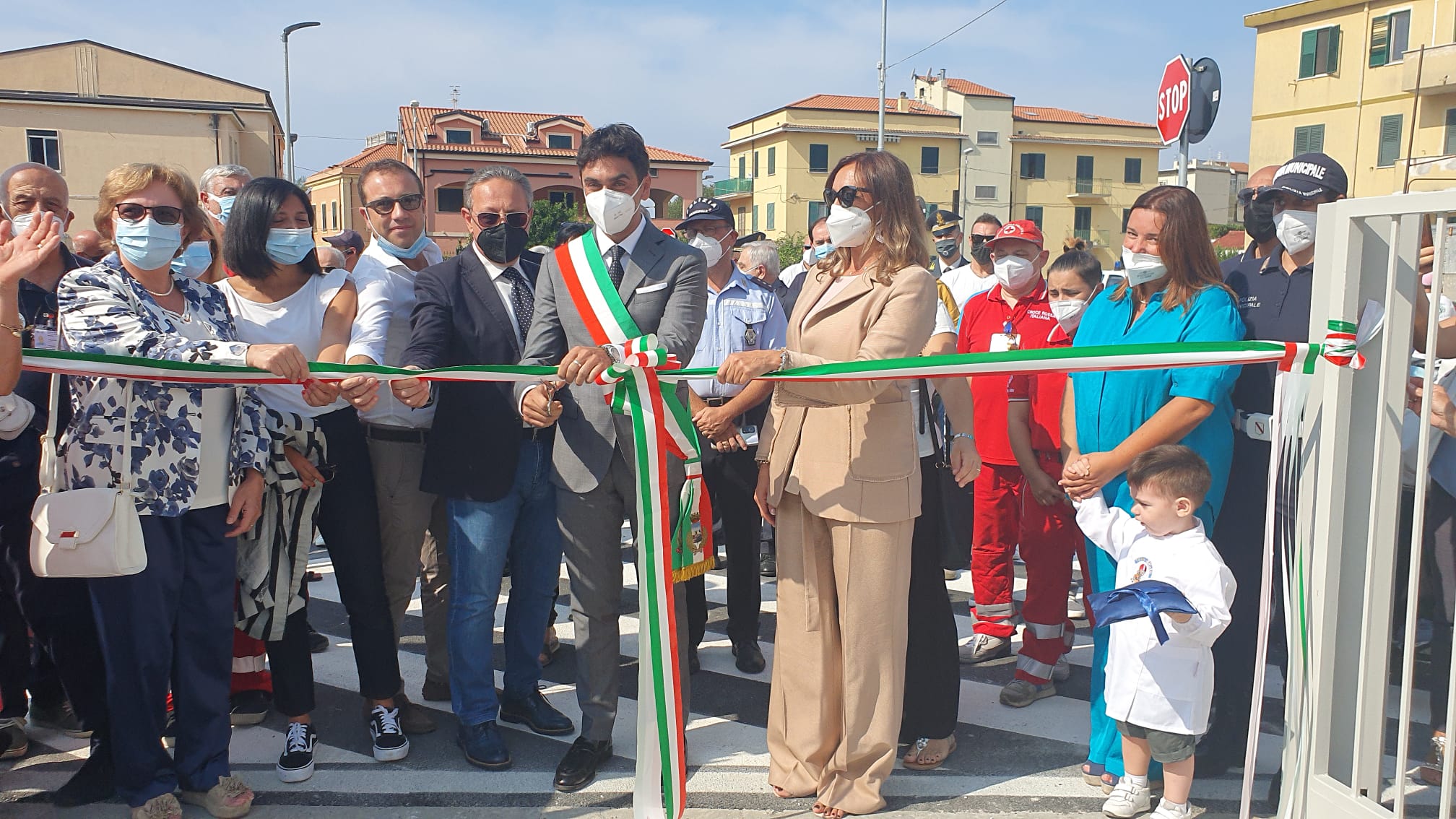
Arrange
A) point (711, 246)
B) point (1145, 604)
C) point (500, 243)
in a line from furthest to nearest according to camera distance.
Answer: point (711, 246), point (500, 243), point (1145, 604)

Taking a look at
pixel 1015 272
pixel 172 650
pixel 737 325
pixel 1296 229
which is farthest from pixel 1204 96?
pixel 172 650

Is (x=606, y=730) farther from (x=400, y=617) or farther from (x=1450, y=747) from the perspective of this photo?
(x=1450, y=747)

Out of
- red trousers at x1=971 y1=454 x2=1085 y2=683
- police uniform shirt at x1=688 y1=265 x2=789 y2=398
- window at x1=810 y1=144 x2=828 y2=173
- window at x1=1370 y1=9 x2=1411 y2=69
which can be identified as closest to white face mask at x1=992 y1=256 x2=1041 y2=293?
red trousers at x1=971 y1=454 x2=1085 y2=683

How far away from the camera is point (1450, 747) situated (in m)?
2.51

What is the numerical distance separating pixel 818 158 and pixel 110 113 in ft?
118

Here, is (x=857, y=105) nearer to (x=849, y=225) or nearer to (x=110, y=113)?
(x=110, y=113)

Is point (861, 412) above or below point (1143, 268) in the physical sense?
below

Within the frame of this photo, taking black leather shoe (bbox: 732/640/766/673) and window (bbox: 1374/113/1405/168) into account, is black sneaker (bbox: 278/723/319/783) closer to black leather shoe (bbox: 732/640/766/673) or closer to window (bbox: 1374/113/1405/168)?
black leather shoe (bbox: 732/640/766/673)

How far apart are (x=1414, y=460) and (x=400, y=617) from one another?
3.84 meters

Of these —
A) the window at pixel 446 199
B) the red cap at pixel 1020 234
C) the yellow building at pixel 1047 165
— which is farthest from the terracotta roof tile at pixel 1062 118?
the red cap at pixel 1020 234

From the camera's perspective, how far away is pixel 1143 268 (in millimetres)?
3508

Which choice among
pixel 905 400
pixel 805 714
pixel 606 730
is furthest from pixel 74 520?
pixel 905 400

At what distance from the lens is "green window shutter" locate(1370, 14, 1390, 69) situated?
36.9m

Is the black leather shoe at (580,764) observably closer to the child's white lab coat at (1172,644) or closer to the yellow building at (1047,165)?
the child's white lab coat at (1172,644)
